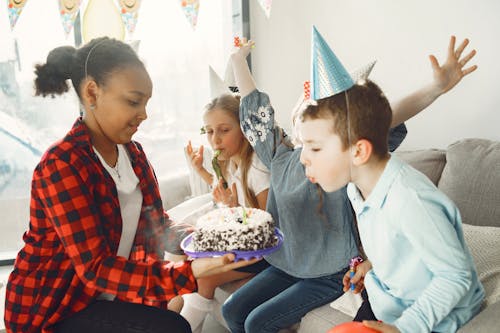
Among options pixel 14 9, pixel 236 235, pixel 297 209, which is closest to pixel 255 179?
pixel 297 209

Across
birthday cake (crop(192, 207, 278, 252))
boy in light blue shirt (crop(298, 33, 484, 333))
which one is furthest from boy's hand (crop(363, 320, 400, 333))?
birthday cake (crop(192, 207, 278, 252))

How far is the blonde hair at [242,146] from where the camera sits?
6.56ft

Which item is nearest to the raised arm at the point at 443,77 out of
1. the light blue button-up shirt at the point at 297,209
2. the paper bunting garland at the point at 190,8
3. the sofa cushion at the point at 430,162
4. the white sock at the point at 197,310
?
the light blue button-up shirt at the point at 297,209

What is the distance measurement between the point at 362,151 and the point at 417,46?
1.40m

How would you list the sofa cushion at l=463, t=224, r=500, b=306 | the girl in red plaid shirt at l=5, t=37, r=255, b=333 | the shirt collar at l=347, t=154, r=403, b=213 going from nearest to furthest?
1. the shirt collar at l=347, t=154, r=403, b=213
2. the girl in red plaid shirt at l=5, t=37, r=255, b=333
3. the sofa cushion at l=463, t=224, r=500, b=306

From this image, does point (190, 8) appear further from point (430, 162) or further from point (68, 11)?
point (430, 162)

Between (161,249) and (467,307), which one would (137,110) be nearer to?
(161,249)

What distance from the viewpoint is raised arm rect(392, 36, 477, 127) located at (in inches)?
51.7

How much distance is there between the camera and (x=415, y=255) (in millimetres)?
1133

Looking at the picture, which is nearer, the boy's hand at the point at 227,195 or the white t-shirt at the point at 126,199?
the white t-shirt at the point at 126,199

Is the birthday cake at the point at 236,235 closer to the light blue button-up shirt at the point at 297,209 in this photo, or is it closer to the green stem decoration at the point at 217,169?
the light blue button-up shirt at the point at 297,209

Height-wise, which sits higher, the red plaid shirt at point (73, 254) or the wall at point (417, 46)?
the wall at point (417, 46)

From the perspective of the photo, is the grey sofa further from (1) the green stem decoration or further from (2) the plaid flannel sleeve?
(2) the plaid flannel sleeve

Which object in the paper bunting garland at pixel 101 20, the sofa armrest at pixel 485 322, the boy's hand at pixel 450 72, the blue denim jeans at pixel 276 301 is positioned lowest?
the blue denim jeans at pixel 276 301
